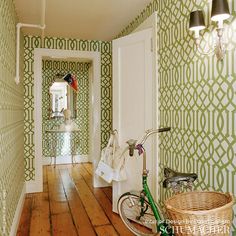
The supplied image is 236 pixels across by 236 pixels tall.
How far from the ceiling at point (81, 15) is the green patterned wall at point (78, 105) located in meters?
2.29

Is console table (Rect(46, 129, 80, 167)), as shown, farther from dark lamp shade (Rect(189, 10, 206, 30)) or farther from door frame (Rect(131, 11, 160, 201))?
dark lamp shade (Rect(189, 10, 206, 30))

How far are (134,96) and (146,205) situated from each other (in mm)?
1191

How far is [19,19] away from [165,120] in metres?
2.28

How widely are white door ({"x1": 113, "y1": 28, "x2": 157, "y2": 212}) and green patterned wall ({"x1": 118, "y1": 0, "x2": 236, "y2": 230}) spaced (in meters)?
0.15

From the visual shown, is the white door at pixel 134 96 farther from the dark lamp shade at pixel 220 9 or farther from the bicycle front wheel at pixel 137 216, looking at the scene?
the dark lamp shade at pixel 220 9

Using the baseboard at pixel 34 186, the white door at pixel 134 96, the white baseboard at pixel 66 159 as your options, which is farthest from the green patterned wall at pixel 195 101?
the white baseboard at pixel 66 159

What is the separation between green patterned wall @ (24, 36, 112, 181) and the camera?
4.04 m

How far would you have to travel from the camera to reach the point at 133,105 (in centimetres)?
300

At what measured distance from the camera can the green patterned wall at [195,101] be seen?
69.2 inches

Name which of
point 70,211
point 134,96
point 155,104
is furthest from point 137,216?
point 134,96

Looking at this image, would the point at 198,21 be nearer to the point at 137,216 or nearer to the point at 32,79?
the point at 137,216

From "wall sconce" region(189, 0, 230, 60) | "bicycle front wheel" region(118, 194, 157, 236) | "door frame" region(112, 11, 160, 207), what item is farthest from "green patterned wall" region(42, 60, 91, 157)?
"wall sconce" region(189, 0, 230, 60)

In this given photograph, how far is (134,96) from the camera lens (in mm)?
2988

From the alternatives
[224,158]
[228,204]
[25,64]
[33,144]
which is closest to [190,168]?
[224,158]
